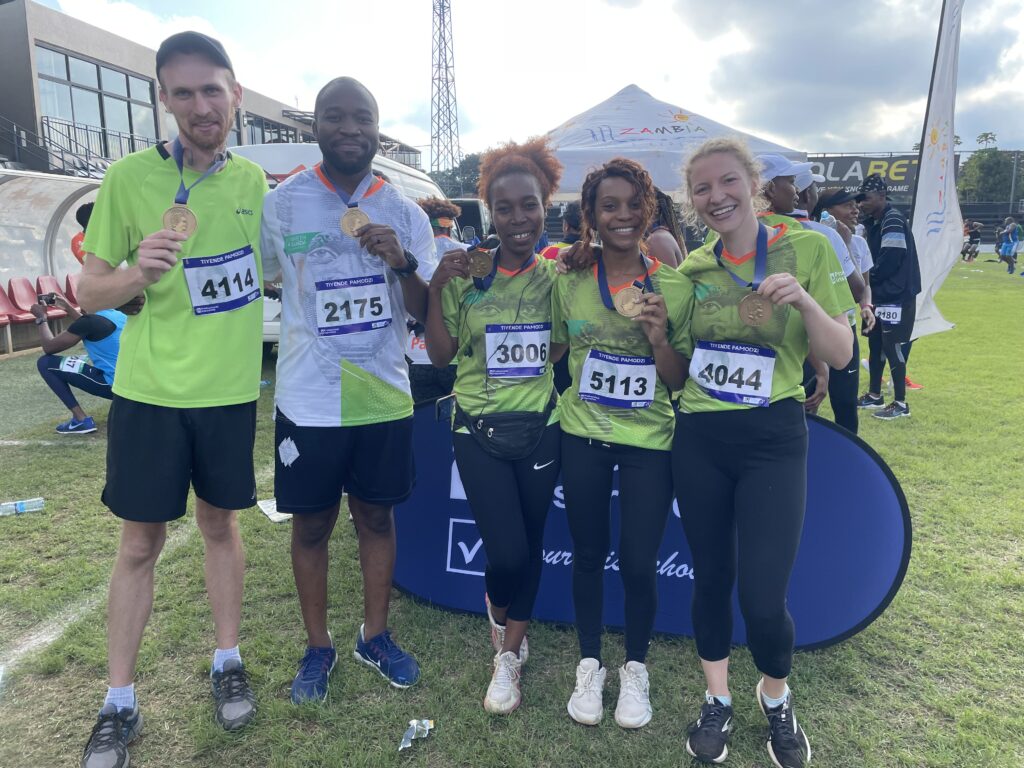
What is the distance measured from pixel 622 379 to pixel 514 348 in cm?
42

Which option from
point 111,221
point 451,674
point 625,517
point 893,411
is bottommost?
point 451,674

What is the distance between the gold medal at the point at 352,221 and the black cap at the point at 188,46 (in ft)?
2.22

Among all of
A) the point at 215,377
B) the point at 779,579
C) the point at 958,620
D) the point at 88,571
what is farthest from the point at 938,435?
the point at 88,571

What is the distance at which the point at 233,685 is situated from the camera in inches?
101

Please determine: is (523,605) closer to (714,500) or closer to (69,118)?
(714,500)

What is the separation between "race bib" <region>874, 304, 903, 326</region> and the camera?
6.82 meters

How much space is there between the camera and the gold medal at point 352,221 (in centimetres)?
235

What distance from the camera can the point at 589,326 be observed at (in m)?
2.38

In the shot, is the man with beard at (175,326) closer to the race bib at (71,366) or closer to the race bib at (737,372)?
the race bib at (737,372)

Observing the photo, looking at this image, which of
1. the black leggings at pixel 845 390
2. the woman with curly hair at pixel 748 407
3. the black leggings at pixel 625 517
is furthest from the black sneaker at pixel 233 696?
the black leggings at pixel 845 390

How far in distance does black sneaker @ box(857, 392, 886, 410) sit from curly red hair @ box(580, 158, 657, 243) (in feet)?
19.9

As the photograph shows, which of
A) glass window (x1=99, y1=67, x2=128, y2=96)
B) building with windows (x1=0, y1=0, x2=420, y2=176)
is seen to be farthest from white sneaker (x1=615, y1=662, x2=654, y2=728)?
glass window (x1=99, y1=67, x2=128, y2=96)

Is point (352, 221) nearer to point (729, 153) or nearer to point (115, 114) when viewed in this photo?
point (729, 153)

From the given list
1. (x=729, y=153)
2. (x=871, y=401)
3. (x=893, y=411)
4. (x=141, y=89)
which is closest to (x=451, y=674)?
(x=729, y=153)
